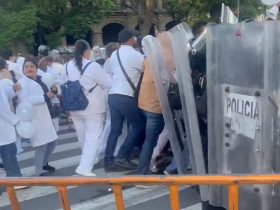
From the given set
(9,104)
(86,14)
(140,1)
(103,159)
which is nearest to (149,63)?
(9,104)

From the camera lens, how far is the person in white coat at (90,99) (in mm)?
6234

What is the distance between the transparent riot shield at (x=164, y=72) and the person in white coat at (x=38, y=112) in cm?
155

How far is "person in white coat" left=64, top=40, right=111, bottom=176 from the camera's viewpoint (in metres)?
6.23

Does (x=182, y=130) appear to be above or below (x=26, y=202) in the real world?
above

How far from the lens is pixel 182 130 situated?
544 cm

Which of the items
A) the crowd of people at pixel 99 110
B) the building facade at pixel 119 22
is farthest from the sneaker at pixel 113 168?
the building facade at pixel 119 22

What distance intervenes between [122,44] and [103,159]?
175 cm

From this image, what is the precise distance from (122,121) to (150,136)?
2.95ft

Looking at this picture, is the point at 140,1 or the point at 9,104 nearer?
the point at 9,104

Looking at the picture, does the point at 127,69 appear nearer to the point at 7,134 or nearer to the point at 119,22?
the point at 7,134

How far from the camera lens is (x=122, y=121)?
22.1 ft

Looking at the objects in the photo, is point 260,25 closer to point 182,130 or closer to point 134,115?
point 182,130

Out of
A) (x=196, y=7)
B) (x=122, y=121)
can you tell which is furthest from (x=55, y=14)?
(x=122, y=121)

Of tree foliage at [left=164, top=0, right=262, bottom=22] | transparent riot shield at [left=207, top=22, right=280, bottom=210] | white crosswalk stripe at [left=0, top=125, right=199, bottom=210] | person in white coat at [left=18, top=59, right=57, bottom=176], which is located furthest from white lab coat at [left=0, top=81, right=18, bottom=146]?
tree foliage at [left=164, top=0, right=262, bottom=22]
